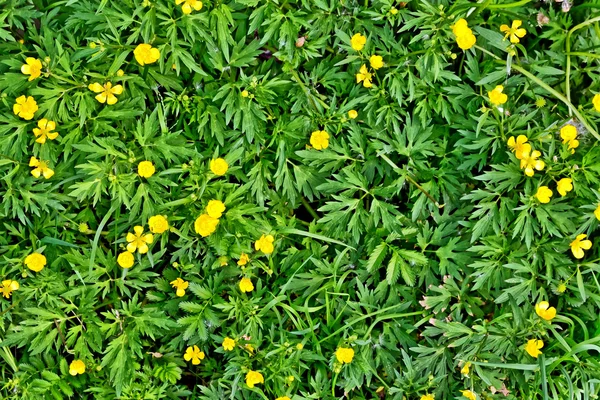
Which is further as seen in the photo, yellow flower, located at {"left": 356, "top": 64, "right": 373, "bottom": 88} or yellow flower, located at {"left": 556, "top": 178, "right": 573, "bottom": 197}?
yellow flower, located at {"left": 356, "top": 64, "right": 373, "bottom": 88}

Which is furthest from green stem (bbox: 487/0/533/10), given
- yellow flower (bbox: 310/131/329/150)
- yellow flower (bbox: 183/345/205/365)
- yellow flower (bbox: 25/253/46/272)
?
yellow flower (bbox: 25/253/46/272)

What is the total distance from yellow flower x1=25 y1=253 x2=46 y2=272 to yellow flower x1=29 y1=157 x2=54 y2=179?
40 centimetres

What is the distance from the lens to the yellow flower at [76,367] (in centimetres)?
285

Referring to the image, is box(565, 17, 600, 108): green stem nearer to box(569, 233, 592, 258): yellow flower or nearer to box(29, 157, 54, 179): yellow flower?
box(569, 233, 592, 258): yellow flower

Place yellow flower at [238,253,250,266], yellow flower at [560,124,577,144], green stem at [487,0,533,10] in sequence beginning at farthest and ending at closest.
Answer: yellow flower at [238,253,250,266] → yellow flower at [560,124,577,144] → green stem at [487,0,533,10]

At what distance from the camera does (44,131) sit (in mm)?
2875

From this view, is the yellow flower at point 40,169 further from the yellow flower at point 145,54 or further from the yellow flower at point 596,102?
the yellow flower at point 596,102

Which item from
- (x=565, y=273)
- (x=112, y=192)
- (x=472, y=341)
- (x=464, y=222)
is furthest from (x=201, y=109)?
(x=565, y=273)

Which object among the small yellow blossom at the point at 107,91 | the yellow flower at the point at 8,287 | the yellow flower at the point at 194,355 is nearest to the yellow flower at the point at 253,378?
the yellow flower at the point at 194,355

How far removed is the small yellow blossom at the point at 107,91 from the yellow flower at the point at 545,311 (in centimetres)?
233

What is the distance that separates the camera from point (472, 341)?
2.94 meters

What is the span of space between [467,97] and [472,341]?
1248 millimetres

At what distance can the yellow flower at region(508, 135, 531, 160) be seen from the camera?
285 cm

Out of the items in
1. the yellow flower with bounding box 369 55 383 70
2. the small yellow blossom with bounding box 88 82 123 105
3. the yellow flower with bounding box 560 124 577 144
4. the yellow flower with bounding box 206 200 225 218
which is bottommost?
the yellow flower with bounding box 206 200 225 218
